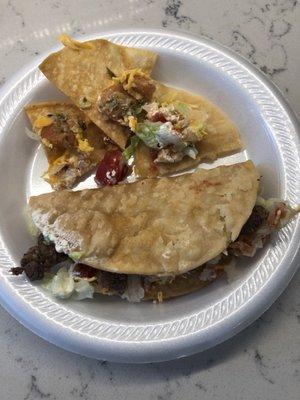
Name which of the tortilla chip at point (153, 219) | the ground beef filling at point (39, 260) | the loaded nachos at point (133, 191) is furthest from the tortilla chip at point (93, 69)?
the ground beef filling at point (39, 260)

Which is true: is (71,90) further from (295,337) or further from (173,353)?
(295,337)

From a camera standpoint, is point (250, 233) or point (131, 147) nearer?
point (250, 233)

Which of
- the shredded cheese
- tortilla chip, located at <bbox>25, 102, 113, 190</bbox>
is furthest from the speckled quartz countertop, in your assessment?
the shredded cheese

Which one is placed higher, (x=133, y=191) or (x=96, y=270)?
(x=133, y=191)

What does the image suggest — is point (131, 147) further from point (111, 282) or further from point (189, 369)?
point (189, 369)

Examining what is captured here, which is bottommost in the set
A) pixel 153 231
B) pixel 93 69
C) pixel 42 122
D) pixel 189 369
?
pixel 189 369

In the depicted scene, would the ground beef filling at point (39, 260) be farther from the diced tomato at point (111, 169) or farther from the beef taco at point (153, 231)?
the diced tomato at point (111, 169)

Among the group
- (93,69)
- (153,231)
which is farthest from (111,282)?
(93,69)
